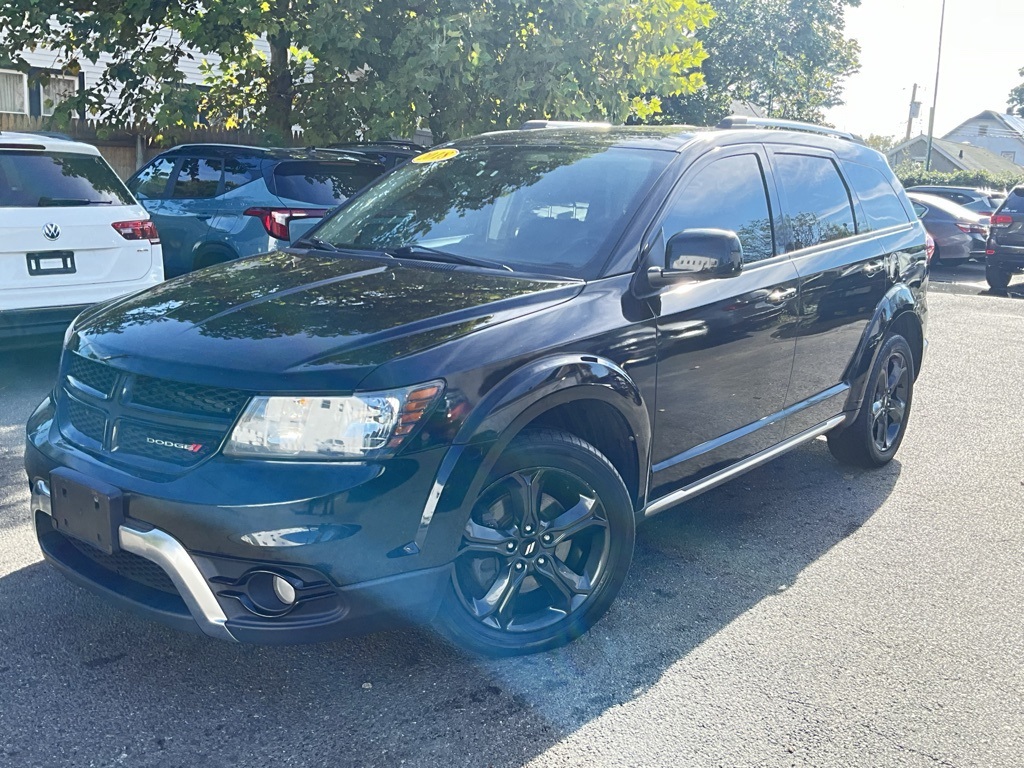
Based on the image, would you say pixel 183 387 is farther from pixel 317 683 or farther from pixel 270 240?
pixel 270 240

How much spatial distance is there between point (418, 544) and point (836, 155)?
338cm

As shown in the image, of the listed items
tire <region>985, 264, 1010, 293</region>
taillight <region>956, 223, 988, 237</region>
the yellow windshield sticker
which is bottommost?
tire <region>985, 264, 1010, 293</region>

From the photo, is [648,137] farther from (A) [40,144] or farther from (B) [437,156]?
(A) [40,144]

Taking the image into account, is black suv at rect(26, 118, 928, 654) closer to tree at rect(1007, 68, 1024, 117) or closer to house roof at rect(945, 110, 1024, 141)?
house roof at rect(945, 110, 1024, 141)

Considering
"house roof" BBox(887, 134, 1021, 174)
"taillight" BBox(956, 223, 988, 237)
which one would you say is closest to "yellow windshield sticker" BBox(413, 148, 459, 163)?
"taillight" BBox(956, 223, 988, 237)

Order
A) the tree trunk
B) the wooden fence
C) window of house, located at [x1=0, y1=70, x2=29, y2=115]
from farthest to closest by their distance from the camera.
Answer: window of house, located at [x1=0, y1=70, x2=29, y2=115] → the wooden fence → the tree trunk

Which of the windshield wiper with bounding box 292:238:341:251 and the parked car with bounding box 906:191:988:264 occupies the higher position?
the windshield wiper with bounding box 292:238:341:251

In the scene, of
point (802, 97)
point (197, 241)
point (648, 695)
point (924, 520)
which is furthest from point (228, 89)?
point (802, 97)

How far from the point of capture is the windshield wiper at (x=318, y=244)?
447 cm

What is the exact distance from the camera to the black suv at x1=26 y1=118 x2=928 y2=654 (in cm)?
299

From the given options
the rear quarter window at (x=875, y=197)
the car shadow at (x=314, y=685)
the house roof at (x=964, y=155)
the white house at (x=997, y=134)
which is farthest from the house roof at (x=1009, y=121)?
the car shadow at (x=314, y=685)

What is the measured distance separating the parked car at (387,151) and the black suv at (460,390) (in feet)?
15.7

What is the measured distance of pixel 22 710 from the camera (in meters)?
3.12

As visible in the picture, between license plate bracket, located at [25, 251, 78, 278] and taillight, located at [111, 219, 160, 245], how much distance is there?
0.39m
